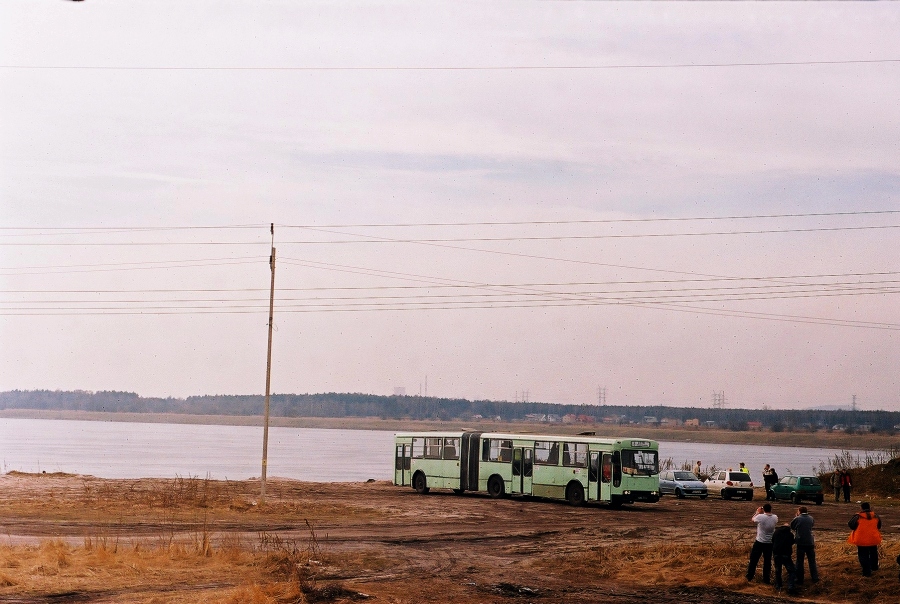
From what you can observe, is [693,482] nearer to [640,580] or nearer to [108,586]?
[640,580]

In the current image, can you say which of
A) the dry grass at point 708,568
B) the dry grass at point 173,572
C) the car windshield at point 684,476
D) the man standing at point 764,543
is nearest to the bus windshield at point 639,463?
the car windshield at point 684,476

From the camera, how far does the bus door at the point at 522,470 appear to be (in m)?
44.1

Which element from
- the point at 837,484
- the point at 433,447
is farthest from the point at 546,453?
the point at 837,484

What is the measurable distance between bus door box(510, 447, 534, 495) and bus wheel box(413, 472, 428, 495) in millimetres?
5178

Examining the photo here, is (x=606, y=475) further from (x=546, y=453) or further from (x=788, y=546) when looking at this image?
(x=788, y=546)

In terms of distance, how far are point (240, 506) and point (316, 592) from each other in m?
18.9

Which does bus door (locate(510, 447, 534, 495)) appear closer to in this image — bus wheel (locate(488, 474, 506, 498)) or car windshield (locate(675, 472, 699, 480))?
bus wheel (locate(488, 474, 506, 498))

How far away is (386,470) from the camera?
109m

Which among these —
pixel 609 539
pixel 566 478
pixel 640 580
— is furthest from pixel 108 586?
pixel 566 478

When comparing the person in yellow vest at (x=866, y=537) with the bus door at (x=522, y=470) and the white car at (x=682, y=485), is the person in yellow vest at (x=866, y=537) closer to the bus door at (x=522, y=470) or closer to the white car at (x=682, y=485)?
the bus door at (x=522, y=470)

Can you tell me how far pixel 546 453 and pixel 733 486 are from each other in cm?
1357

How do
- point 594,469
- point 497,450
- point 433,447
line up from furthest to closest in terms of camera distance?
point 433,447 < point 497,450 < point 594,469

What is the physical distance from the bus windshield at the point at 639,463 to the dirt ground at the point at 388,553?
1541mm

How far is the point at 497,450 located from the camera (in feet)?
149
